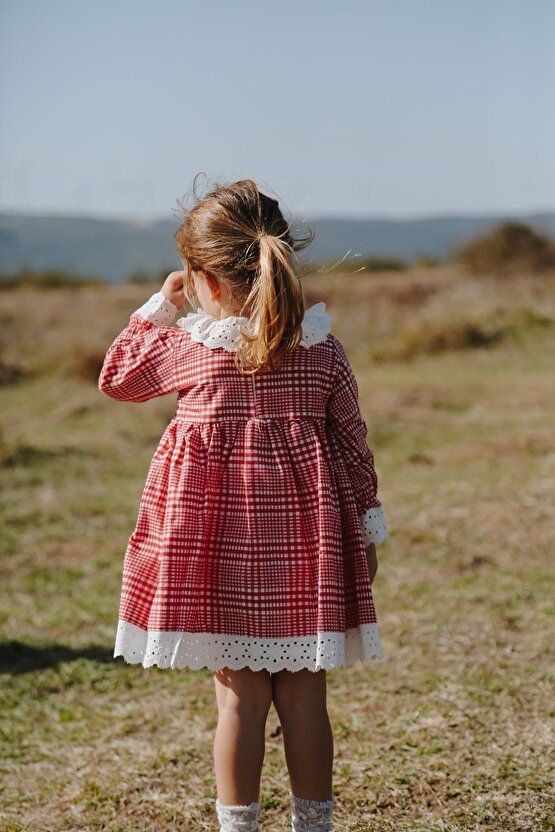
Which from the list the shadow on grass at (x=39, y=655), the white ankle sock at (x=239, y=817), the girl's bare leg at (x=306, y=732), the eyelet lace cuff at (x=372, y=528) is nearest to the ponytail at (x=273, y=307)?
the eyelet lace cuff at (x=372, y=528)

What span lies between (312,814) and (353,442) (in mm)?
832

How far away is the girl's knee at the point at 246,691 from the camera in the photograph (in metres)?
2.20

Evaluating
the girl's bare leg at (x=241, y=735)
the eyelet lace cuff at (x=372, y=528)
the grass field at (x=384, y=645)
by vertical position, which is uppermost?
the eyelet lace cuff at (x=372, y=528)

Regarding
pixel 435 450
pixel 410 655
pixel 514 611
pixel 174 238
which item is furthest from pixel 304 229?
pixel 435 450

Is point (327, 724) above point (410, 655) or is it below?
above

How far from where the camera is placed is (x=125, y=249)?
118 feet

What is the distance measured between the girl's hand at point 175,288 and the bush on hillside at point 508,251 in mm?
24641

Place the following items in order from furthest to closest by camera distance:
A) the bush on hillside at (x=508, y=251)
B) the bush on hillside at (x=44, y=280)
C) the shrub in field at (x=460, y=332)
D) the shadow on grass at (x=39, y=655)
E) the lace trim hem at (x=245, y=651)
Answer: the bush on hillside at (x=44, y=280)
the bush on hillside at (x=508, y=251)
the shrub in field at (x=460, y=332)
the shadow on grass at (x=39, y=655)
the lace trim hem at (x=245, y=651)

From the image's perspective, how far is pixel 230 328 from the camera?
225 centimetres

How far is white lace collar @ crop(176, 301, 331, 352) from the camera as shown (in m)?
2.25

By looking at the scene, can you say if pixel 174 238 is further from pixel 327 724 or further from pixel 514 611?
pixel 514 611

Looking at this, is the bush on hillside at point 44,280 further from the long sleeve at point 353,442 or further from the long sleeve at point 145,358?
the long sleeve at point 353,442

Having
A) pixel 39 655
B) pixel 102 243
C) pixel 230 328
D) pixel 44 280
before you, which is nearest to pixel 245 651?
pixel 230 328

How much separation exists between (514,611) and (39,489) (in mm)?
4058
